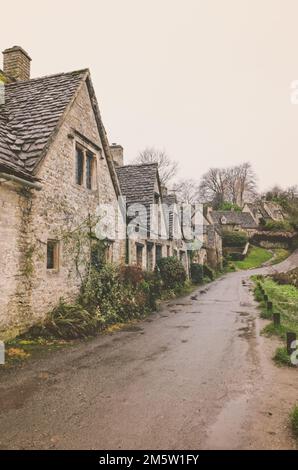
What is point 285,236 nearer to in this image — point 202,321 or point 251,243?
point 251,243

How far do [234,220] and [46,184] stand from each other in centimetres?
6245

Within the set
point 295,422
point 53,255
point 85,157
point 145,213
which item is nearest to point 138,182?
point 145,213

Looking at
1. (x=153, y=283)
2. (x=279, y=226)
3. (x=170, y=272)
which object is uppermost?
(x=279, y=226)

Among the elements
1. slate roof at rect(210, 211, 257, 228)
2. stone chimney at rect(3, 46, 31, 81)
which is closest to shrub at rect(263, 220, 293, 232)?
slate roof at rect(210, 211, 257, 228)

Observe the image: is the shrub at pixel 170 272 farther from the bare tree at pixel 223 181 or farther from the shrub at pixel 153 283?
the bare tree at pixel 223 181

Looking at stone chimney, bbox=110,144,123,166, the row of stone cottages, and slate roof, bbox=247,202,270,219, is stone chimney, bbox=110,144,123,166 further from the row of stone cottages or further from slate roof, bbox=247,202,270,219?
slate roof, bbox=247,202,270,219

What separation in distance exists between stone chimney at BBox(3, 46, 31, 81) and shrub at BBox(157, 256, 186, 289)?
12621mm

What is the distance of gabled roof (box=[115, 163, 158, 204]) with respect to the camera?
68.3 ft

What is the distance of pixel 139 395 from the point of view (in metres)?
5.40

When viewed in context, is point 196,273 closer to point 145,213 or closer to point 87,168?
point 145,213

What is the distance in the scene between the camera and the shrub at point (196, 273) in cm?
3044

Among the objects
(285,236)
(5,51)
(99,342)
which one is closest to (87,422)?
(99,342)

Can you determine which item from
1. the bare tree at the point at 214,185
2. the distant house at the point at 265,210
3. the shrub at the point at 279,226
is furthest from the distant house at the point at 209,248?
the bare tree at the point at 214,185

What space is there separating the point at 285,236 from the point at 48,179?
171ft
